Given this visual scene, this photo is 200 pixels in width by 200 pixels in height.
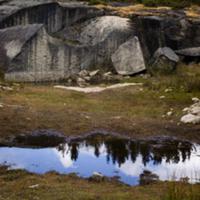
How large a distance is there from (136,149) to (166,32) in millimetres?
20732

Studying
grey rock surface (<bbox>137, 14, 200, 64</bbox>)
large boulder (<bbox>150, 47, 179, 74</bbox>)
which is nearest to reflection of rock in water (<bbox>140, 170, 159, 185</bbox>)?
large boulder (<bbox>150, 47, 179, 74</bbox>)

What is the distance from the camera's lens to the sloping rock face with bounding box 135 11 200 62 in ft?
120

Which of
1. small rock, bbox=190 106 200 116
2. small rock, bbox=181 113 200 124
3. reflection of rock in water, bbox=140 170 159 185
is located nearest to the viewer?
reflection of rock in water, bbox=140 170 159 185

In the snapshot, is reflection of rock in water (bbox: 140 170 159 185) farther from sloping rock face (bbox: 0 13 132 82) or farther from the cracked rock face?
the cracked rock face

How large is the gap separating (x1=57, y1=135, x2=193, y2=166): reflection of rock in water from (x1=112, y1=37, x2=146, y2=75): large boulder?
1543 centimetres

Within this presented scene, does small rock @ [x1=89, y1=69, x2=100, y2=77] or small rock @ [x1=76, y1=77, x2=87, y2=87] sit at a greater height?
small rock @ [x1=89, y1=69, x2=100, y2=77]

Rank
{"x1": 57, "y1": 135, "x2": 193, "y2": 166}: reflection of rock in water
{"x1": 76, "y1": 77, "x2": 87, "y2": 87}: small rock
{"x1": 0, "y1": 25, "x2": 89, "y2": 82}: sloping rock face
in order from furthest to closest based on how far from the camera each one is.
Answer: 1. {"x1": 0, "y1": 25, "x2": 89, "y2": 82}: sloping rock face
2. {"x1": 76, "y1": 77, "x2": 87, "y2": 87}: small rock
3. {"x1": 57, "y1": 135, "x2": 193, "y2": 166}: reflection of rock in water

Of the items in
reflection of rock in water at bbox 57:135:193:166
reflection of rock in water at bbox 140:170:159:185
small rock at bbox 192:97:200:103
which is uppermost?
small rock at bbox 192:97:200:103

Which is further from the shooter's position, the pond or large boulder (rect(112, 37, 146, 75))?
large boulder (rect(112, 37, 146, 75))

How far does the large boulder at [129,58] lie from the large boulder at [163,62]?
855mm

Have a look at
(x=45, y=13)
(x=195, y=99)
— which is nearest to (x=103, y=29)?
(x=45, y=13)

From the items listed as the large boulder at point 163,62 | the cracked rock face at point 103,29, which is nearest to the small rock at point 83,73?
the cracked rock face at point 103,29

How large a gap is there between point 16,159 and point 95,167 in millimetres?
2133

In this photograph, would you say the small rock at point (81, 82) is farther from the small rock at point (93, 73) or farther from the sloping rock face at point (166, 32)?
the sloping rock face at point (166, 32)
